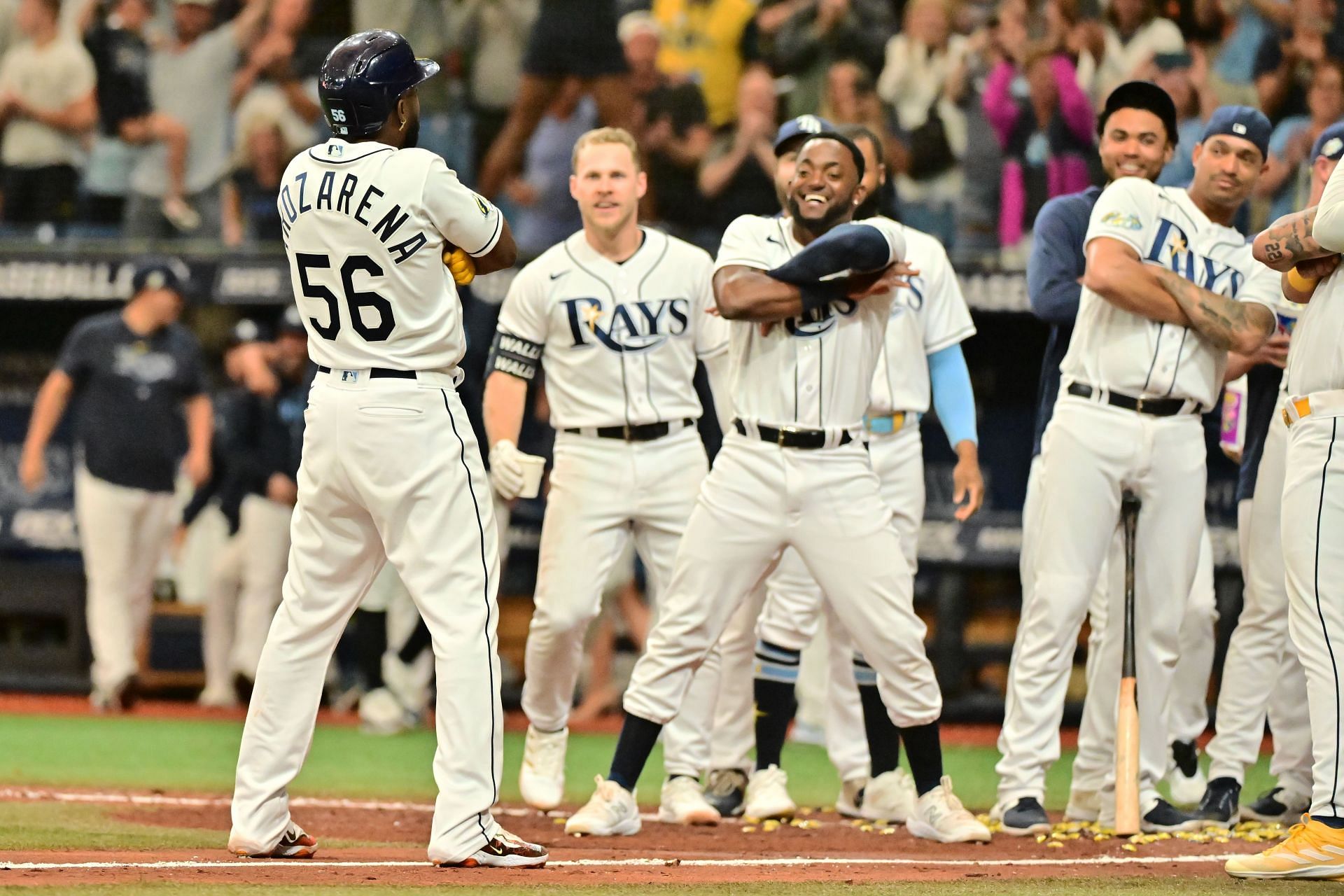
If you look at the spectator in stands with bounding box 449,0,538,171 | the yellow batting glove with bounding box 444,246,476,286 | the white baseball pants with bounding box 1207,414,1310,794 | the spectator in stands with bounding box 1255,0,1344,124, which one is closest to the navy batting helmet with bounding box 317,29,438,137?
the yellow batting glove with bounding box 444,246,476,286

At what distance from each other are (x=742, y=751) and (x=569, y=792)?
2.55ft

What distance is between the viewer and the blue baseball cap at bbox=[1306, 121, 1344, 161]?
5.62 m

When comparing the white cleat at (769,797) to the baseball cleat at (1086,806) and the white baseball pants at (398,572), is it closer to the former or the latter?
the baseball cleat at (1086,806)

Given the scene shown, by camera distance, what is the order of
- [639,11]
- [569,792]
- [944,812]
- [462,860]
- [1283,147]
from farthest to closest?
[639,11] < [1283,147] < [569,792] < [944,812] < [462,860]

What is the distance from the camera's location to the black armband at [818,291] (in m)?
4.95

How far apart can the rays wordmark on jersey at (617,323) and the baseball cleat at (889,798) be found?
5.53ft

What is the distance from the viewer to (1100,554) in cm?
534

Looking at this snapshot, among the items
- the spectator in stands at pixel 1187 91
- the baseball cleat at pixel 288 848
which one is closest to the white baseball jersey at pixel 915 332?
the baseball cleat at pixel 288 848

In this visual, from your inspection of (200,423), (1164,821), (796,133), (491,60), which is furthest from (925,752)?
(491,60)

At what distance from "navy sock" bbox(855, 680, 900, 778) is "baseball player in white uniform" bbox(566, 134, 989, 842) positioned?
0.52 m

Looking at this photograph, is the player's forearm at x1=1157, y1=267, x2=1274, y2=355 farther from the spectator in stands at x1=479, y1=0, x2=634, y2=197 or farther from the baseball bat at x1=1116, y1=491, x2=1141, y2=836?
the spectator in stands at x1=479, y1=0, x2=634, y2=197

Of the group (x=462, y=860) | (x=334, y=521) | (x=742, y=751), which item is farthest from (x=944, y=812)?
(x=334, y=521)

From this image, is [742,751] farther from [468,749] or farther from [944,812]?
[468,749]

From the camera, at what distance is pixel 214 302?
10.2 meters
